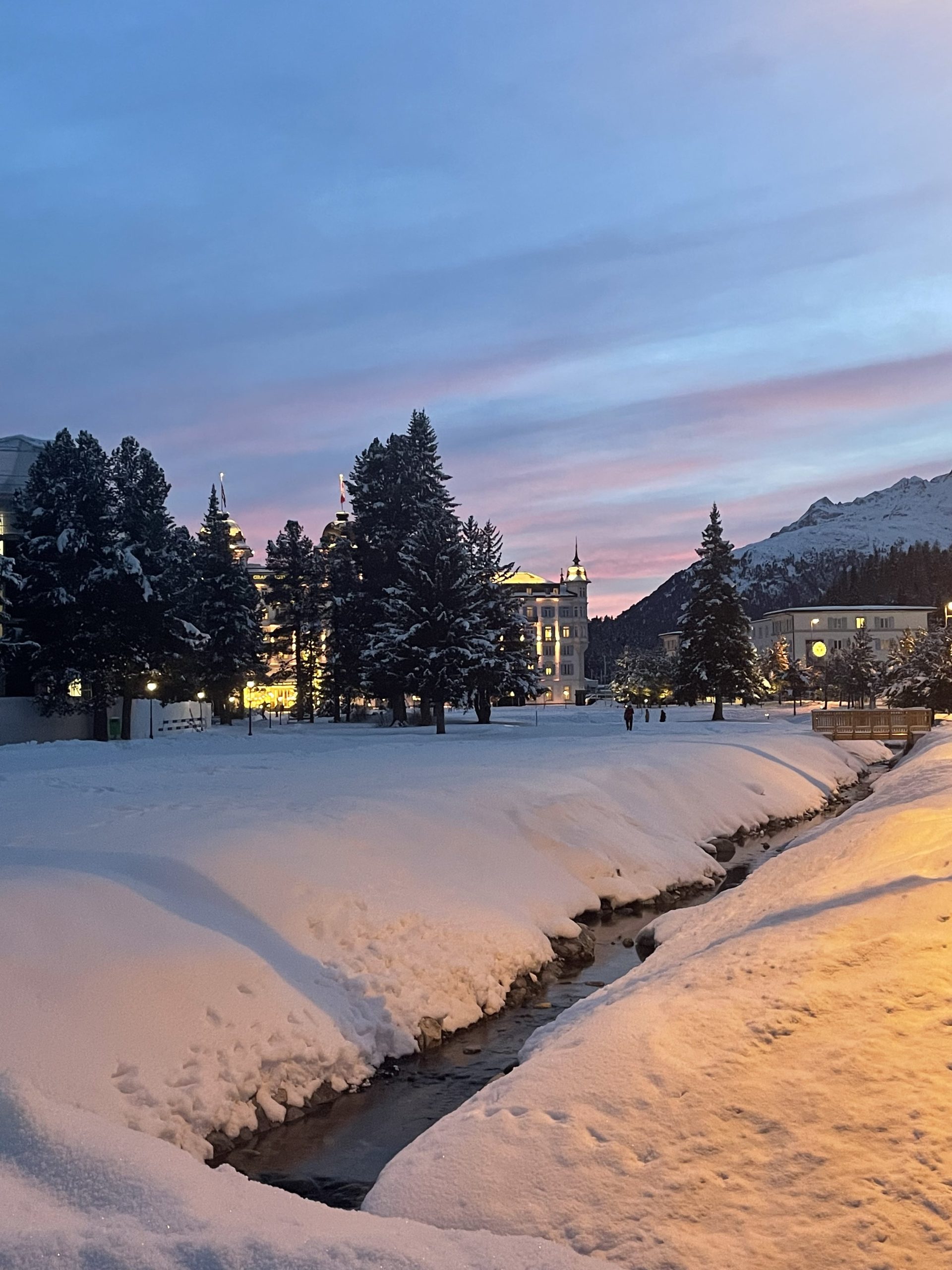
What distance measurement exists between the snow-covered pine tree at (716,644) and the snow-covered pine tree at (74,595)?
126ft

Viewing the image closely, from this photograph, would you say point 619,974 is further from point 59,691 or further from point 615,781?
point 59,691

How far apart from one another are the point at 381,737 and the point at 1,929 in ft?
123

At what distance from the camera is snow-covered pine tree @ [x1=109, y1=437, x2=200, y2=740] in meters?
45.2

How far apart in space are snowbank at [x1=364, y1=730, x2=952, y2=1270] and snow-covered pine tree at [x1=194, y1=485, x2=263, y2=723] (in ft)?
198

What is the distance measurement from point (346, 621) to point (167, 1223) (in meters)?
57.9

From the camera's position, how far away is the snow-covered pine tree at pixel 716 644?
232 ft

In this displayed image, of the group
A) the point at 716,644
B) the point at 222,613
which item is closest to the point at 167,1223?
the point at 222,613

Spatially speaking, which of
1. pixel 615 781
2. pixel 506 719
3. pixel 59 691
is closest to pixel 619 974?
pixel 615 781

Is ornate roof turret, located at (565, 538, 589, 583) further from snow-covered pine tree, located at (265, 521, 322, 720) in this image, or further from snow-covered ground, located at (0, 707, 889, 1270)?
snow-covered ground, located at (0, 707, 889, 1270)

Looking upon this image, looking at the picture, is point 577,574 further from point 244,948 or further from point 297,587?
point 244,948

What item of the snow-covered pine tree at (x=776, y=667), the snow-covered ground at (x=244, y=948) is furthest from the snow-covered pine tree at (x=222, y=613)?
the snow-covered pine tree at (x=776, y=667)

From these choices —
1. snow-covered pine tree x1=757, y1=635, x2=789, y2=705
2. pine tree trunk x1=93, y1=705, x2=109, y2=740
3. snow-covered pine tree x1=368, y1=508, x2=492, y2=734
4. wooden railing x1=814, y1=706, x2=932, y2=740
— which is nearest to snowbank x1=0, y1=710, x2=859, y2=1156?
pine tree trunk x1=93, y1=705, x2=109, y2=740

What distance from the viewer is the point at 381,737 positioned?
4756 centimetres

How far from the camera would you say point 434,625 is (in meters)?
51.0
